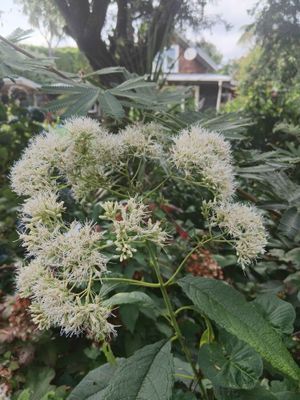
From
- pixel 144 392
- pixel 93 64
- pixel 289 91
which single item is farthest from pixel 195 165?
pixel 289 91

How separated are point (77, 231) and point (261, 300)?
1.54ft

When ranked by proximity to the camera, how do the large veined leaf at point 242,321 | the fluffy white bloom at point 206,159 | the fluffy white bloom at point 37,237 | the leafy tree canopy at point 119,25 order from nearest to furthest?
the large veined leaf at point 242,321
the fluffy white bloom at point 37,237
the fluffy white bloom at point 206,159
the leafy tree canopy at point 119,25

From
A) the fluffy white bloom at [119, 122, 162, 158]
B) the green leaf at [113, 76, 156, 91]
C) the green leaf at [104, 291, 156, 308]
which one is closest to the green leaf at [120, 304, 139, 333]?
the green leaf at [104, 291, 156, 308]

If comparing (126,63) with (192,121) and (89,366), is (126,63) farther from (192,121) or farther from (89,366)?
(89,366)

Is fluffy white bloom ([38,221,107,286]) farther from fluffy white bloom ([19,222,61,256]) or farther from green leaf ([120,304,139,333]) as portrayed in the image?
green leaf ([120,304,139,333])

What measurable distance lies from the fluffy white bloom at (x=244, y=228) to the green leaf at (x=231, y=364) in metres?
0.17

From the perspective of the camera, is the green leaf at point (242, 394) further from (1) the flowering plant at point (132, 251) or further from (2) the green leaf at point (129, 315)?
(2) the green leaf at point (129, 315)

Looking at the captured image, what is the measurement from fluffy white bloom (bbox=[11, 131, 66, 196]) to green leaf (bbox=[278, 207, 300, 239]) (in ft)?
1.75

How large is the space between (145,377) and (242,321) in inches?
7.3

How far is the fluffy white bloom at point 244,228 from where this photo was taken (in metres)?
0.77

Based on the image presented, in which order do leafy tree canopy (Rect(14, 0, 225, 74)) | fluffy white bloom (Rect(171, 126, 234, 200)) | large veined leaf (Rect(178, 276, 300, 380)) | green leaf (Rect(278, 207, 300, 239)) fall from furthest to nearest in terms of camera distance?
1. leafy tree canopy (Rect(14, 0, 225, 74))
2. green leaf (Rect(278, 207, 300, 239))
3. fluffy white bloom (Rect(171, 126, 234, 200))
4. large veined leaf (Rect(178, 276, 300, 380))

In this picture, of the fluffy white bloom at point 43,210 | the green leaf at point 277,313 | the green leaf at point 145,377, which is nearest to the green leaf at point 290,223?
the green leaf at point 277,313

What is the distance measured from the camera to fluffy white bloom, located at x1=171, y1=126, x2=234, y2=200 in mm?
843

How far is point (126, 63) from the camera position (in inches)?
113
